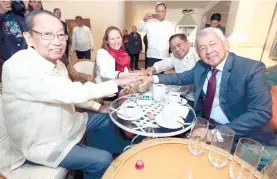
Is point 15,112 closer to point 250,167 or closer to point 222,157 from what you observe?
point 222,157

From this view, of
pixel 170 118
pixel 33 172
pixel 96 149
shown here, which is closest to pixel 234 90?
pixel 170 118

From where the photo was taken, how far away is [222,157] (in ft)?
3.24

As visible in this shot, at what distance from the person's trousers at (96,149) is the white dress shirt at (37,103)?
72 mm

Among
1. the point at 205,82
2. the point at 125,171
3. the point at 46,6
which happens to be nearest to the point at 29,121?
the point at 125,171

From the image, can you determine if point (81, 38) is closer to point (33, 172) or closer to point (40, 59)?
point (40, 59)

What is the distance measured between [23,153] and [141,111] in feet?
2.82

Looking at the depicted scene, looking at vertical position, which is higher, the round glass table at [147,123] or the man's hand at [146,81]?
the man's hand at [146,81]

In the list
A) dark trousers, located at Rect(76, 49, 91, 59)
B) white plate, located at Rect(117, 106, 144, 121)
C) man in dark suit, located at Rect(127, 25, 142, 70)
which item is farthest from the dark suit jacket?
dark trousers, located at Rect(76, 49, 91, 59)

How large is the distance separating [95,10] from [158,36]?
11.4 ft

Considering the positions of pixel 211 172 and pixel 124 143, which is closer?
pixel 211 172

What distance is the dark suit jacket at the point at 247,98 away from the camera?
4.38 feet

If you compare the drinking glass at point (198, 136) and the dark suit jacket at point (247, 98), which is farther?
the dark suit jacket at point (247, 98)

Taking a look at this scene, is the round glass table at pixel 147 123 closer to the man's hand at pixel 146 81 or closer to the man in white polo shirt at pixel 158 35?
the man's hand at pixel 146 81

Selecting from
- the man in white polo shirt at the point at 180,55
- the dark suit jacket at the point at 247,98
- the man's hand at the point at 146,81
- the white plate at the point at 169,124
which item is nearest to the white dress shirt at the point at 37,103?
the white plate at the point at 169,124
